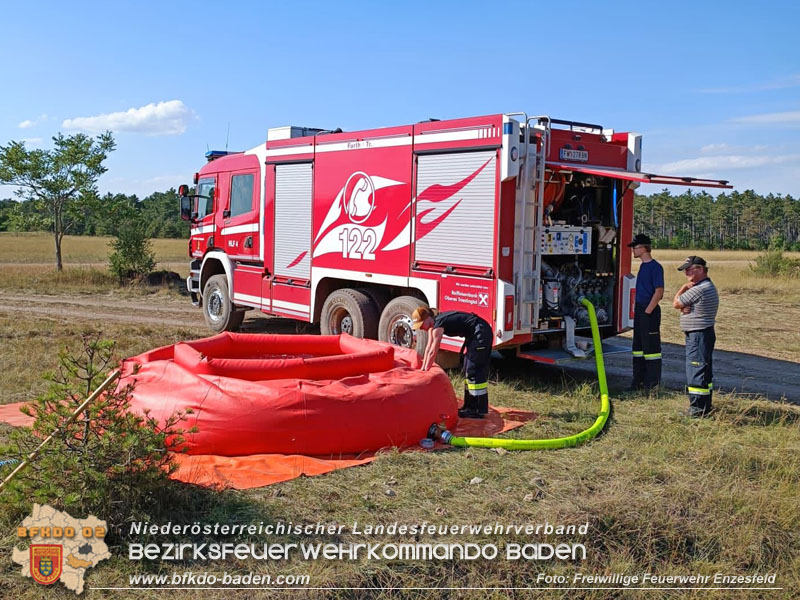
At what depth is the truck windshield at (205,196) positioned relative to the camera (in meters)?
15.2

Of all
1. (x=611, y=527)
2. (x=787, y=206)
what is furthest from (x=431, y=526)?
(x=787, y=206)

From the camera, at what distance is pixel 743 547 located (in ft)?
17.2

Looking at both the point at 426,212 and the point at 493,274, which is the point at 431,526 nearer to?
the point at 493,274

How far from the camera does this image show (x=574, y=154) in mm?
9922

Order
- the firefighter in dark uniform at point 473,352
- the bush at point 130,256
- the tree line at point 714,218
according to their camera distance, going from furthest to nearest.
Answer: the tree line at point 714,218 → the bush at point 130,256 → the firefighter in dark uniform at point 473,352

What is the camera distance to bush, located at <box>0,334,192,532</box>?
4.77 meters

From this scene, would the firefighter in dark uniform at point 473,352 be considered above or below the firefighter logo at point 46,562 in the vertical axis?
above

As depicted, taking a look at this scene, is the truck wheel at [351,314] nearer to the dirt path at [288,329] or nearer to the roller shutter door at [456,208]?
the roller shutter door at [456,208]

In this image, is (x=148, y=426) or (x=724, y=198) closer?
(x=148, y=426)

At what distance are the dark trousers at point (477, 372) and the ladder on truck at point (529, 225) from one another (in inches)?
51.1

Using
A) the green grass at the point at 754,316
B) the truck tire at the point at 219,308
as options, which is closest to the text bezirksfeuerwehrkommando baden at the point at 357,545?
the green grass at the point at 754,316

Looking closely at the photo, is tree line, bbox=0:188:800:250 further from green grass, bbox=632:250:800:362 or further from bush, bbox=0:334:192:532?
bush, bbox=0:334:192:532

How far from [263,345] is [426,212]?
2832mm

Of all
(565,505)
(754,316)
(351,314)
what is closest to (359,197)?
(351,314)
